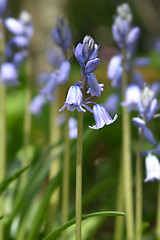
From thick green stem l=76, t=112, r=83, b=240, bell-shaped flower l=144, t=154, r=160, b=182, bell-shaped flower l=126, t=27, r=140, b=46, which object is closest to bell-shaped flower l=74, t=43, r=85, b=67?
thick green stem l=76, t=112, r=83, b=240

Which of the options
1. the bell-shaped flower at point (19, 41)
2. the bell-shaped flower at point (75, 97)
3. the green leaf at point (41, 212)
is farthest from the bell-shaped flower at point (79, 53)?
the bell-shaped flower at point (19, 41)

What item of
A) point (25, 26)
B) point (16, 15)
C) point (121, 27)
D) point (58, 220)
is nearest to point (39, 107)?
point (25, 26)

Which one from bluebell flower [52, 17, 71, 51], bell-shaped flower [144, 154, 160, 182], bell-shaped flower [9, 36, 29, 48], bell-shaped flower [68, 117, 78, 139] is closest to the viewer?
bell-shaped flower [144, 154, 160, 182]

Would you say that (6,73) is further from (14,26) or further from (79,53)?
(79,53)

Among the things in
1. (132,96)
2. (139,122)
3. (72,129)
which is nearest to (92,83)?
(139,122)

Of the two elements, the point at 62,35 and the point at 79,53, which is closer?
the point at 79,53

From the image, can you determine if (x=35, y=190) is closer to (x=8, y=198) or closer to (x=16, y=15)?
(x=8, y=198)

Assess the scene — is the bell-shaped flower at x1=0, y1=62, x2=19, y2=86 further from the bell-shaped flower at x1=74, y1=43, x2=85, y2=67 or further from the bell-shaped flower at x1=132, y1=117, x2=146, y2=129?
the bell-shaped flower at x1=74, y1=43, x2=85, y2=67

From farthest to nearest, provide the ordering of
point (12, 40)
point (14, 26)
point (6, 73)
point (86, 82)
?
point (12, 40) → point (14, 26) → point (6, 73) → point (86, 82)

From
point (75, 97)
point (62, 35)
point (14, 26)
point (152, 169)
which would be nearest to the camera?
point (75, 97)
